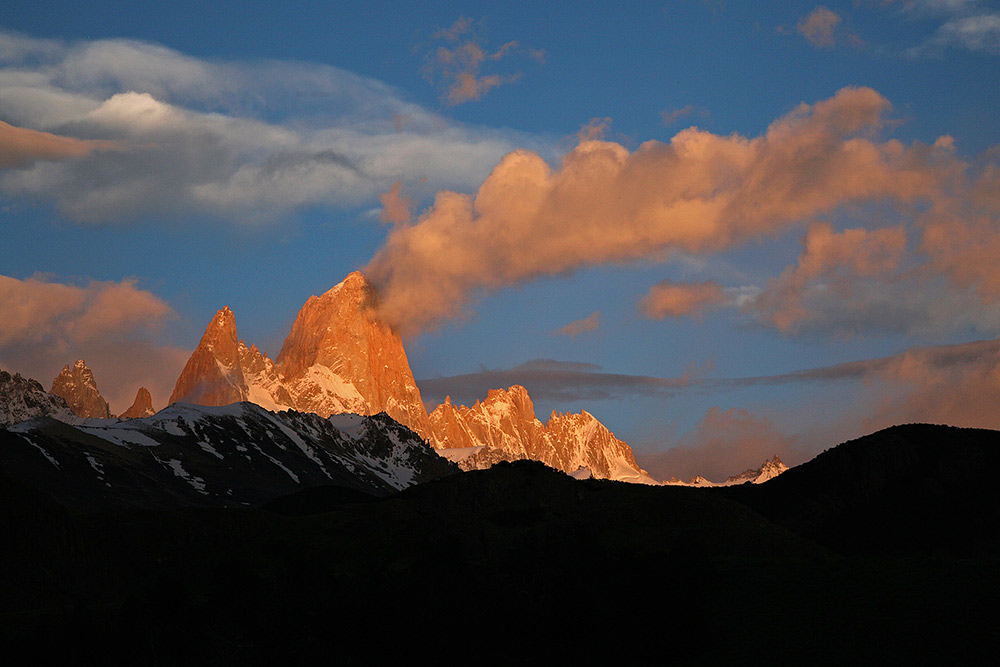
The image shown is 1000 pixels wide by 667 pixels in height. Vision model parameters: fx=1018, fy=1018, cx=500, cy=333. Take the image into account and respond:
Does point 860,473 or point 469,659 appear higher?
point 860,473

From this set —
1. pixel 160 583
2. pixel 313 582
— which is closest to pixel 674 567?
pixel 313 582

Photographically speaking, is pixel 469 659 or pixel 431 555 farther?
pixel 431 555

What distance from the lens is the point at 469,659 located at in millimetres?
61781

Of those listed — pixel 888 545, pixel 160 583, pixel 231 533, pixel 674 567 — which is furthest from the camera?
pixel 231 533

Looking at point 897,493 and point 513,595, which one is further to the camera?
point 897,493

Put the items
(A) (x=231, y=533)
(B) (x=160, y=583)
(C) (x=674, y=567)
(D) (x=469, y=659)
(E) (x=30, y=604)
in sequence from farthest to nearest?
(A) (x=231, y=533) → (E) (x=30, y=604) → (B) (x=160, y=583) → (C) (x=674, y=567) → (D) (x=469, y=659)

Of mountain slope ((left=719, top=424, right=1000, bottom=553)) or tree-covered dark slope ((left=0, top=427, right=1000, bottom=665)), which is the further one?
mountain slope ((left=719, top=424, right=1000, bottom=553))

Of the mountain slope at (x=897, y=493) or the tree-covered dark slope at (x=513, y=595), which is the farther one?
the mountain slope at (x=897, y=493)

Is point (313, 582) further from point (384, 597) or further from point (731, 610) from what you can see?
point (731, 610)

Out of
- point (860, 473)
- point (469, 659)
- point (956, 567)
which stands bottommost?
point (469, 659)

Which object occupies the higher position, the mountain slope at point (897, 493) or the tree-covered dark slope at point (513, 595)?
the mountain slope at point (897, 493)

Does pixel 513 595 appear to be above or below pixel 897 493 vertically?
below

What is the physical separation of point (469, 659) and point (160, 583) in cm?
2671

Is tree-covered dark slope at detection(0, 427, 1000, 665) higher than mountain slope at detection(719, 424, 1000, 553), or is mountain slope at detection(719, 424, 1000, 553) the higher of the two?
mountain slope at detection(719, 424, 1000, 553)
